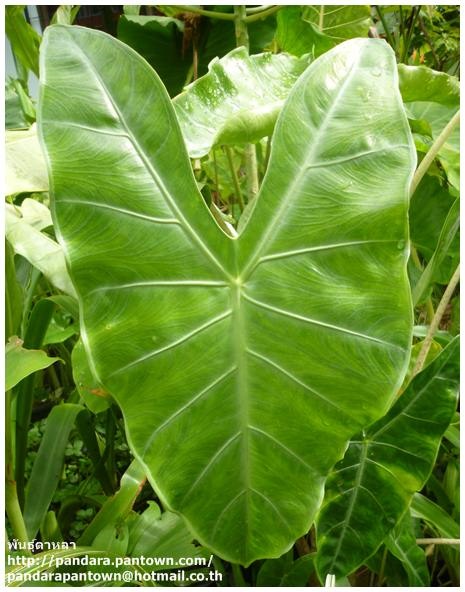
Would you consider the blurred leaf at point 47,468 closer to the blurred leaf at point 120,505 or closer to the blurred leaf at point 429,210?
the blurred leaf at point 120,505

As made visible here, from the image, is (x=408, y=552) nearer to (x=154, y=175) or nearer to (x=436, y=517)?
(x=436, y=517)

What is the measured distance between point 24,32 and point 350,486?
1.08 metres

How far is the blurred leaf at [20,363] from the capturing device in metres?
0.75

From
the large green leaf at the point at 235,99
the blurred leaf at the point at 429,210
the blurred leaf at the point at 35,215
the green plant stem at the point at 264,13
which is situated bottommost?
the blurred leaf at the point at 429,210

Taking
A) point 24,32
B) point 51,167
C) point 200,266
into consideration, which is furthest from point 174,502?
point 24,32

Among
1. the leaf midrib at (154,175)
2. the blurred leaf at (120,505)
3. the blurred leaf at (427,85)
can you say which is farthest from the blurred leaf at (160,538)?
the blurred leaf at (427,85)

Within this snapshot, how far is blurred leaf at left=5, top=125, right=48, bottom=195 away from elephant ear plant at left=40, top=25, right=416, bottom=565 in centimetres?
21

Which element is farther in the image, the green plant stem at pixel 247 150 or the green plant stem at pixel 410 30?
the green plant stem at pixel 410 30

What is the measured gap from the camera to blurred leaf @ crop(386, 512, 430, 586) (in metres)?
0.80

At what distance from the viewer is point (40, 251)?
2.67ft

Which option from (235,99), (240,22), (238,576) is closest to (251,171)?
(235,99)

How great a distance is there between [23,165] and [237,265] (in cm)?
38

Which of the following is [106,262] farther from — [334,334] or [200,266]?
[334,334]

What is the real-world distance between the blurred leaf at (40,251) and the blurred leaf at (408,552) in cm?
53
